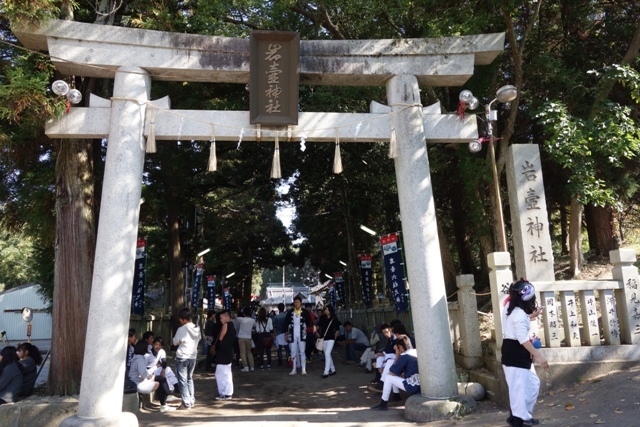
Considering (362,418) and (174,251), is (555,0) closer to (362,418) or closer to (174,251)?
(362,418)

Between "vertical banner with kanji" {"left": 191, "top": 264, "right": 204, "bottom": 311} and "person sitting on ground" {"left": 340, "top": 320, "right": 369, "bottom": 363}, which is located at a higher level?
"vertical banner with kanji" {"left": 191, "top": 264, "right": 204, "bottom": 311}

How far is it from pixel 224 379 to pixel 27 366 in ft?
10.5

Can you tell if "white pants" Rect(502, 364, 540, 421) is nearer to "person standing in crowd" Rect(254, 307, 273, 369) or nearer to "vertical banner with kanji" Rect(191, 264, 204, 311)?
"person standing in crowd" Rect(254, 307, 273, 369)

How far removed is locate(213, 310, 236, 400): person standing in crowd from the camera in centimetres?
903

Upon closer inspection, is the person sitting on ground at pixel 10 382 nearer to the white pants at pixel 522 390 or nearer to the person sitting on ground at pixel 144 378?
the person sitting on ground at pixel 144 378

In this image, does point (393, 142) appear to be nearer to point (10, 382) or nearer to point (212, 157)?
point (212, 157)

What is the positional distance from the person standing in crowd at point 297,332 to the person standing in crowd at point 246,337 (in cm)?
96

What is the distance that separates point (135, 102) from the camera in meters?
7.28

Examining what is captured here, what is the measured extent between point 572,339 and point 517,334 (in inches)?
110

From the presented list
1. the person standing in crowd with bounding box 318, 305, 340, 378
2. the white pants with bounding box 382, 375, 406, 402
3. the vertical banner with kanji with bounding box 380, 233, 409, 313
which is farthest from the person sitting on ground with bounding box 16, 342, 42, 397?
the vertical banner with kanji with bounding box 380, 233, 409, 313

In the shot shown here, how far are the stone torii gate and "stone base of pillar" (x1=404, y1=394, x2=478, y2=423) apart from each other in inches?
4.8

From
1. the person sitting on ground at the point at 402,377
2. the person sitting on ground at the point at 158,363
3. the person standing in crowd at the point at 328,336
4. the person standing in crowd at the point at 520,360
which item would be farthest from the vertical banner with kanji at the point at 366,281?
the person standing in crowd at the point at 520,360

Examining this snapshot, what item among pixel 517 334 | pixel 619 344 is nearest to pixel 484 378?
pixel 619 344

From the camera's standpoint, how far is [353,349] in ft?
45.1
